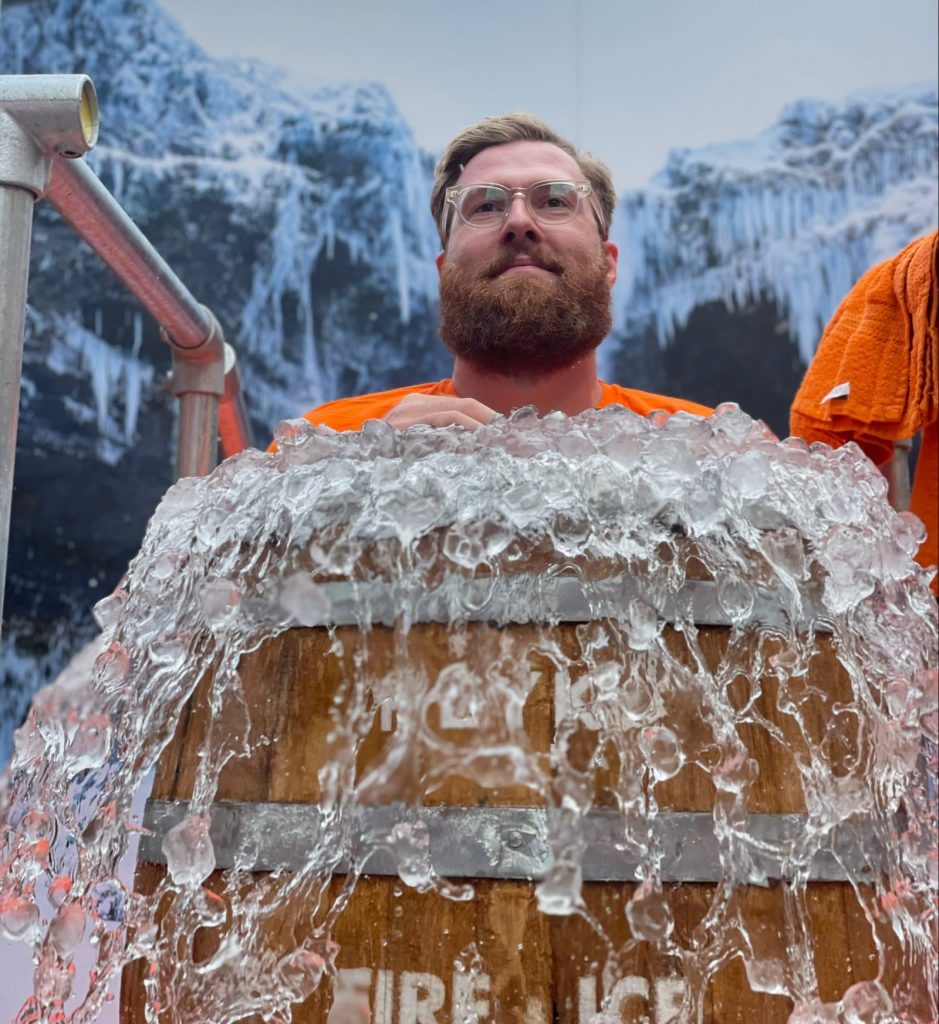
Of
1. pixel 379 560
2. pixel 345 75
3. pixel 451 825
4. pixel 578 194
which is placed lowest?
pixel 451 825

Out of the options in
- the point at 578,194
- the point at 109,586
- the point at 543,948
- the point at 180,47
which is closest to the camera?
the point at 543,948

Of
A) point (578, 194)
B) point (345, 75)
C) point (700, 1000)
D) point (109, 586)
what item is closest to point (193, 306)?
point (578, 194)

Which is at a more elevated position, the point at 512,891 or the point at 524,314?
the point at 524,314

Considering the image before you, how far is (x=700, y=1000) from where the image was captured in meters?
0.63

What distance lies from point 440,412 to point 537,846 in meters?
0.43

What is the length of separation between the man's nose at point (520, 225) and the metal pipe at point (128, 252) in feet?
1.44

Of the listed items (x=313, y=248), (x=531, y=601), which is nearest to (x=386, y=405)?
(x=531, y=601)

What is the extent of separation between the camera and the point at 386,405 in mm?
1420

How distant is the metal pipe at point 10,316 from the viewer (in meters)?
0.78

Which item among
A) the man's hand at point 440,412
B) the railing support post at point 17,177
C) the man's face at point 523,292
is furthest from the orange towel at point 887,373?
the railing support post at point 17,177

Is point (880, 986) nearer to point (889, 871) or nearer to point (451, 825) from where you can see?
point (889, 871)

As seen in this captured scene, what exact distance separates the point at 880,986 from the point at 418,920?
1.04 feet

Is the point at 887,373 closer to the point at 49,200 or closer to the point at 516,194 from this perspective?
the point at 516,194

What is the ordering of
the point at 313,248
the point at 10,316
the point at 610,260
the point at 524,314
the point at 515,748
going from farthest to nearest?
1. the point at 313,248
2. the point at 610,260
3. the point at 524,314
4. the point at 10,316
5. the point at 515,748
